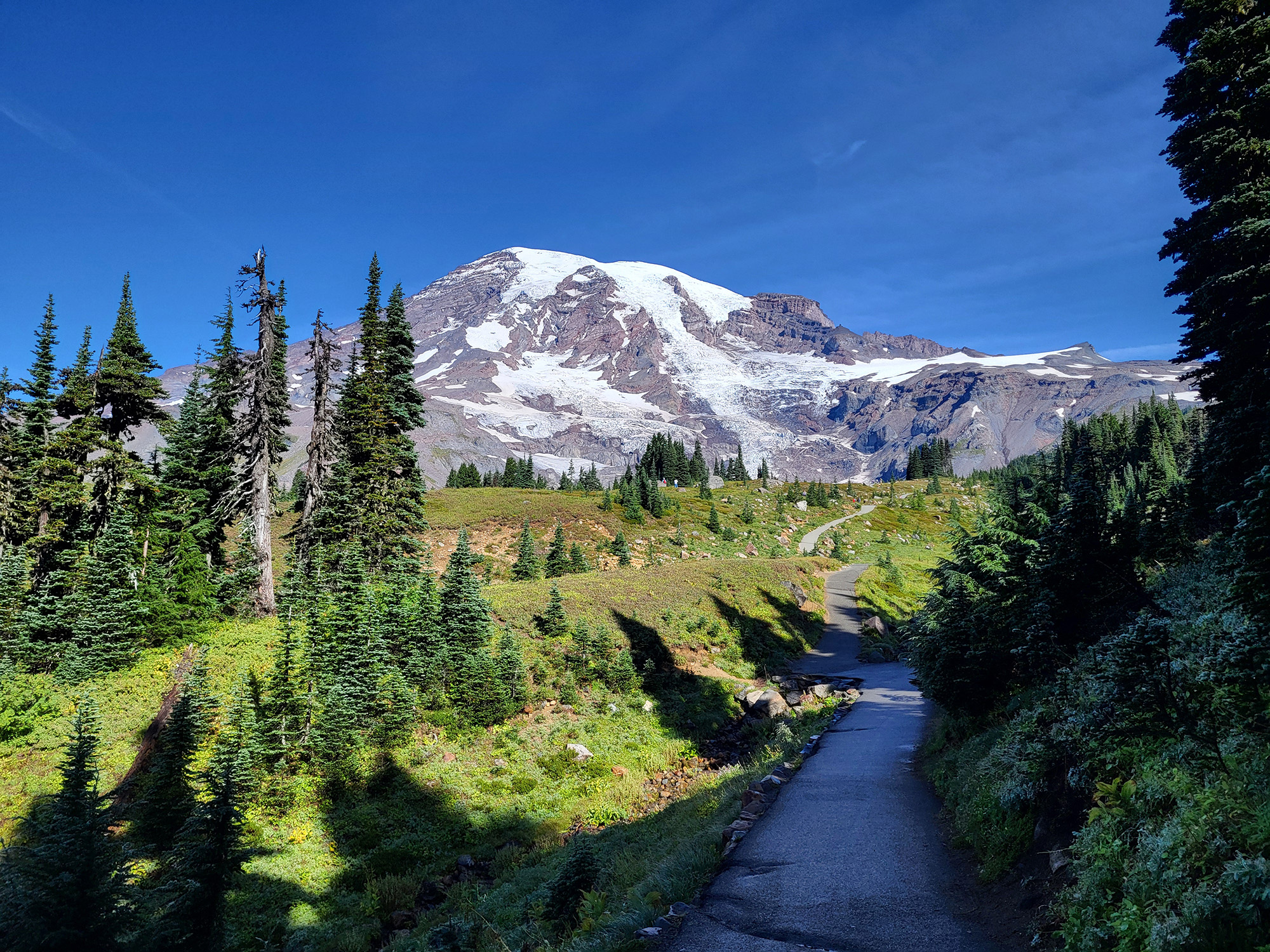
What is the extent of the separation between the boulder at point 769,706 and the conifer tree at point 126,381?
30.4m

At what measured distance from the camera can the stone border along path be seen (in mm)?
83562

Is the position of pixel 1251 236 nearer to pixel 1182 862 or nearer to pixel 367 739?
pixel 1182 862

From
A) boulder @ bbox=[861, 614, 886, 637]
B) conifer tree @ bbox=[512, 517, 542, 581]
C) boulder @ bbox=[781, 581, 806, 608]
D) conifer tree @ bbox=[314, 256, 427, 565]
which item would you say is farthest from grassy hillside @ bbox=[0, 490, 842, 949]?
boulder @ bbox=[861, 614, 886, 637]

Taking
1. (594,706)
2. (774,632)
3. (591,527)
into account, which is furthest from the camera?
(591,527)

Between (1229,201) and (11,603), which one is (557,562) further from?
(1229,201)

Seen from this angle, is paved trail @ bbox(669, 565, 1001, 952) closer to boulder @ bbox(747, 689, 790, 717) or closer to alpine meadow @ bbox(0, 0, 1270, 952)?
alpine meadow @ bbox(0, 0, 1270, 952)

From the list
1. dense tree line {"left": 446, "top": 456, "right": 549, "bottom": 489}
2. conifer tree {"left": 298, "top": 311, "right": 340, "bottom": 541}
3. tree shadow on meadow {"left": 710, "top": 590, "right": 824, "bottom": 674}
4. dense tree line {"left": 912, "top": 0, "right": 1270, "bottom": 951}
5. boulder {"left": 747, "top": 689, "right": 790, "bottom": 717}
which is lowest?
boulder {"left": 747, "top": 689, "right": 790, "bottom": 717}

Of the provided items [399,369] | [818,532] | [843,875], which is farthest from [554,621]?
[818,532]

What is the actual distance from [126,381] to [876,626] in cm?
4819

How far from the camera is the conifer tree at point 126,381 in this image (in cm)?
2750

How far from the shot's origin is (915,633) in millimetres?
18297

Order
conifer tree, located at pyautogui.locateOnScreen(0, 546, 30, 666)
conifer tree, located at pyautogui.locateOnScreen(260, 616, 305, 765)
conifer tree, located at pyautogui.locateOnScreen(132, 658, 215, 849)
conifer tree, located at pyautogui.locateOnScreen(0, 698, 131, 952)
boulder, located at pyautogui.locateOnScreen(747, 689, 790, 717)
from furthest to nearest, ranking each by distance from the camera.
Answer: boulder, located at pyautogui.locateOnScreen(747, 689, 790, 717)
conifer tree, located at pyautogui.locateOnScreen(0, 546, 30, 666)
conifer tree, located at pyautogui.locateOnScreen(260, 616, 305, 765)
conifer tree, located at pyautogui.locateOnScreen(132, 658, 215, 849)
conifer tree, located at pyautogui.locateOnScreen(0, 698, 131, 952)

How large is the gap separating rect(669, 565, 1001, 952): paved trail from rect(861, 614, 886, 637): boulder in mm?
29469

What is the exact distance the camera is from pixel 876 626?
46.8 meters
